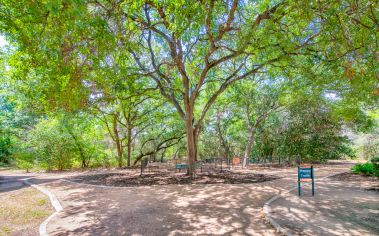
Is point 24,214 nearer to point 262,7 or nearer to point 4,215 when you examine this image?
point 4,215

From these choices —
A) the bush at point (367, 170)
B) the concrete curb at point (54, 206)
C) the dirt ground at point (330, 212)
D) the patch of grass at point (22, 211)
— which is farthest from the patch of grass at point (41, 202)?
the bush at point (367, 170)

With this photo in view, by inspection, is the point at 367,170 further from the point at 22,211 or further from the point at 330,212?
the point at 22,211

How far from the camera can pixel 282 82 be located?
14234 millimetres

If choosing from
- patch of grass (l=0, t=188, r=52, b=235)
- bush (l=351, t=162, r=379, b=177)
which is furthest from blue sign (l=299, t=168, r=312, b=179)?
patch of grass (l=0, t=188, r=52, b=235)

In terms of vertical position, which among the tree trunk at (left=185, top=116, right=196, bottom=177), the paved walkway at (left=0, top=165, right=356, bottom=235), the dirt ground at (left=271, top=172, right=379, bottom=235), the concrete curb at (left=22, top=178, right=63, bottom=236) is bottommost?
the concrete curb at (left=22, top=178, right=63, bottom=236)

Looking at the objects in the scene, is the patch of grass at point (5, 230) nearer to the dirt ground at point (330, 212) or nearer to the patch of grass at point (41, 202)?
the patch of grass at point (41, 202)

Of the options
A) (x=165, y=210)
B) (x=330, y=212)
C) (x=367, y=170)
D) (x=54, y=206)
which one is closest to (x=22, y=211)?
(x=54, y=206)

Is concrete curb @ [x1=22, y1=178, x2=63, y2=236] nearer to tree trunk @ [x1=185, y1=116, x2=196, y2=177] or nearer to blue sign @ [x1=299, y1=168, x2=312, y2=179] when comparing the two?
tree trunk @ [x1=185, y1=116, x2=196, y2=177]

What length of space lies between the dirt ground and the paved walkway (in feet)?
1.67

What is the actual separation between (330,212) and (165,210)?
3.82 metres

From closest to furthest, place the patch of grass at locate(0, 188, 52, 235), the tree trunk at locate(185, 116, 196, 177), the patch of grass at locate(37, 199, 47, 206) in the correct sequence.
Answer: the patch of grass at locate(0, 188, 52, 235), the patch of grass at locate(37, 199, 47, 206), the tree trunk at locate(185, 116, 196, 177)

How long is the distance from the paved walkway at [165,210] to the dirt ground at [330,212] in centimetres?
51

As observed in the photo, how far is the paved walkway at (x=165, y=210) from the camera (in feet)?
14.1

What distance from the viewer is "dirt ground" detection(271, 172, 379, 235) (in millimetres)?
4059
